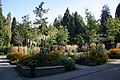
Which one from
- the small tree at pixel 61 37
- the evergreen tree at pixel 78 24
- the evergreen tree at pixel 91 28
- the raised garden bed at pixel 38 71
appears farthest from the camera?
the evergreen tree at pixel 78 24

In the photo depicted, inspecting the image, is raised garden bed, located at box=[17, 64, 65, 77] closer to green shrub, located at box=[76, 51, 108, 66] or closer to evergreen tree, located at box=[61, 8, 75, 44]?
green shrub, located at box=[76, 51, 108, 66]

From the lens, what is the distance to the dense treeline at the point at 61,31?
2850cm

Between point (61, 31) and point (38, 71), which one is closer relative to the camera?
point (38, 71)

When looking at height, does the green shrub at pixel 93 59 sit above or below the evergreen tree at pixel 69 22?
below

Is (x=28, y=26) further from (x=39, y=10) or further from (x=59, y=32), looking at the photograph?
(x=39, y=10)

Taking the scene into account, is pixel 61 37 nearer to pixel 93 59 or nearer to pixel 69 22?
pixel 69 22

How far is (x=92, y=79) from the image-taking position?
1320 cm

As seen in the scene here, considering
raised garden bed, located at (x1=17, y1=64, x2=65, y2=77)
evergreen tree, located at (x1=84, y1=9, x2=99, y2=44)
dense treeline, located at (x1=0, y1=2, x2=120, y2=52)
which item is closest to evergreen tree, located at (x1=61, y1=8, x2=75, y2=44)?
dense treeline, located at (x1=0, y1=2, x2=120, y2=52)

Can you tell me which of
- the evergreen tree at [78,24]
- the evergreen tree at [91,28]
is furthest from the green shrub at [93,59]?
the evergreen tree at [78,24]

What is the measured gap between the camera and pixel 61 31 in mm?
56750

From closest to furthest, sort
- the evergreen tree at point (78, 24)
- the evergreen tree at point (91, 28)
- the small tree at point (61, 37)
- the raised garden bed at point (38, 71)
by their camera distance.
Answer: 1. the raised garden bed at point (38, 71)
2. the evergreen tree at point (91, 28)
3. the small tree at point (61, 37)
4. the evergreen tree at point (78, 24)

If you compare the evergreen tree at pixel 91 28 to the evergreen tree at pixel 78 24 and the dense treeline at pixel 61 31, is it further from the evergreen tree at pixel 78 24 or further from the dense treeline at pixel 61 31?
the evergreen tree at pixel 78 24

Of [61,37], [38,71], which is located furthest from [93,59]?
[61,37]

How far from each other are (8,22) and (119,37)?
30839 mm
